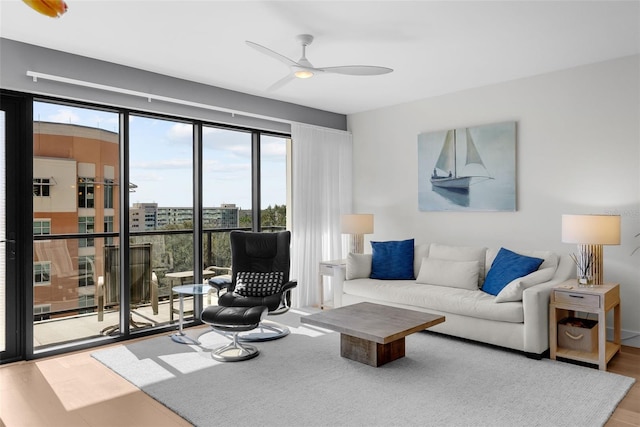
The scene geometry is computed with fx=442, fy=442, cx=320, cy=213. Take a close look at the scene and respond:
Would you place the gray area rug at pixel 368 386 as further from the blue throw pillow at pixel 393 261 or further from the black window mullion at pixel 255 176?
the black window mullion at pixel 255 176

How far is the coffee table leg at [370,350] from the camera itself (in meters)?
3.50

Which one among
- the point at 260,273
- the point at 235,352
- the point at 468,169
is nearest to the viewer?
the point at 235,352

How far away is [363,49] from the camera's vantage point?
381 cm

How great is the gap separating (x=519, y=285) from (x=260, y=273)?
7.91 ft

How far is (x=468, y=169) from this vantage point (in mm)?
5051

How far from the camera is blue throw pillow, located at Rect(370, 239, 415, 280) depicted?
510 cm

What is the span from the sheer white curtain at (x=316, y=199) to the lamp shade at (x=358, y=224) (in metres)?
0.49

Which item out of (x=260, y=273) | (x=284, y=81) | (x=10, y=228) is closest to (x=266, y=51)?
(x=284, y=81)

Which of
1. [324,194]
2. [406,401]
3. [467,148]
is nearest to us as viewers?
[406,401]

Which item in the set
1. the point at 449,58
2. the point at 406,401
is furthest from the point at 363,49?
the point at 406,401

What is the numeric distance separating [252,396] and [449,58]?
10.8ft

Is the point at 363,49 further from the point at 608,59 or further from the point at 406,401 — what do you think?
the point at 406,401

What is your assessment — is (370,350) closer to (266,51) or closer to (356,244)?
(356,244)

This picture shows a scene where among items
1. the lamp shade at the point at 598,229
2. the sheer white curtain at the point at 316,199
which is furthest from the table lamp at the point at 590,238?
the sheer white curtain at the point at 316,199
